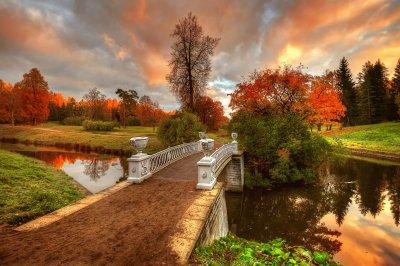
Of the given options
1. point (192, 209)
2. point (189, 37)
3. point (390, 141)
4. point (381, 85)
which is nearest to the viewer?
point (192, 209)

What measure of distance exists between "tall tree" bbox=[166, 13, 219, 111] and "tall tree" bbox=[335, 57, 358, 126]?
122 feet

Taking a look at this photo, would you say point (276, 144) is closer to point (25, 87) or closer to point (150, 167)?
point (150, 167)

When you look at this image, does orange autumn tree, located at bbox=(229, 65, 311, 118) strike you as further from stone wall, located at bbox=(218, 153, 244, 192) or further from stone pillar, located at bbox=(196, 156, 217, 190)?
stone pillar, located at bbox=(196, 156, 217, 190)

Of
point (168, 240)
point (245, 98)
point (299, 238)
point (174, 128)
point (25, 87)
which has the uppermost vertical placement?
point (25, 87)

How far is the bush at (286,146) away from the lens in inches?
698

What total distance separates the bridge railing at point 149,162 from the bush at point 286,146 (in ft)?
21.8

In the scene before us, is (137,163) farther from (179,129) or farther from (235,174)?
(179,129)

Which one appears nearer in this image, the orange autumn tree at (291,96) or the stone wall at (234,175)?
the stone wall at (234,175)

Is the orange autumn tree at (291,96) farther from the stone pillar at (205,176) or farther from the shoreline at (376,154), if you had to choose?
the stone pillar at (205,176)

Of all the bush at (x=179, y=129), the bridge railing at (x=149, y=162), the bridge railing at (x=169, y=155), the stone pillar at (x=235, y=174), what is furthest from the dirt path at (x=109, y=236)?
the bush at (x=179, y=129)

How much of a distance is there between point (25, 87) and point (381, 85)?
74.9 metres

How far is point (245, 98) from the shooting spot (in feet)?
72.3

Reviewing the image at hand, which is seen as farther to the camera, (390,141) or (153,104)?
(153,104)

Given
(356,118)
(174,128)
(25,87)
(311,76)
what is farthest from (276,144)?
(25,87)
